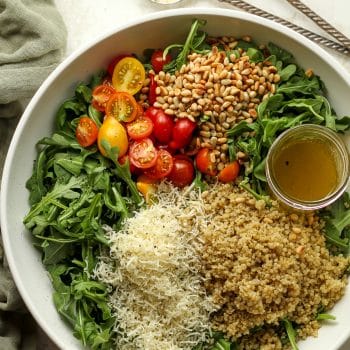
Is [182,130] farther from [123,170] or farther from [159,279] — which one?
[159,279]

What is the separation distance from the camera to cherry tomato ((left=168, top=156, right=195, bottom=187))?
6.02ft

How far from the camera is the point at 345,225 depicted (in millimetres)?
1813

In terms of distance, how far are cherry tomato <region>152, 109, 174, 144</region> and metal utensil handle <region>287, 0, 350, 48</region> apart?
1.72ft

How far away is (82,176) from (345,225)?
703 mm

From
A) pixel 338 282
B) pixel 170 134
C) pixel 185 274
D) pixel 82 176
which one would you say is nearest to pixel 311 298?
pixel 338 282

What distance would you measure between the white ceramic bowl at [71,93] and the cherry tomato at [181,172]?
0.34m

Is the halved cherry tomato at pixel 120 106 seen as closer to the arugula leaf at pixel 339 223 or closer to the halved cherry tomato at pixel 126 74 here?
the halved cherry tomato at pixel 126 74

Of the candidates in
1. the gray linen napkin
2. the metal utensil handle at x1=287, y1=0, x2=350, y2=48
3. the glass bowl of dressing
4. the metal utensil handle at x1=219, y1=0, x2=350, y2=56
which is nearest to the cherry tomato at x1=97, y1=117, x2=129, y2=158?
the gray linen napkin

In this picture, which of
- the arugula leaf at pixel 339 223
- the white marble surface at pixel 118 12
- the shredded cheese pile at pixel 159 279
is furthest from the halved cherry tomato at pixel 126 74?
the arugula leaf at pixel 339 223

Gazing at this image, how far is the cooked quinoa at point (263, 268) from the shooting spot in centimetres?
173

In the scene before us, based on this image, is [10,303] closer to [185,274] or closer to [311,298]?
[185,274]

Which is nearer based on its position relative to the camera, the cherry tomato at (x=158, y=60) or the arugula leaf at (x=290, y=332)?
the arugula leaf at (x=290, y=332)

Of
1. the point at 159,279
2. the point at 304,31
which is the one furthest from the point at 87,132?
the point at 304,31

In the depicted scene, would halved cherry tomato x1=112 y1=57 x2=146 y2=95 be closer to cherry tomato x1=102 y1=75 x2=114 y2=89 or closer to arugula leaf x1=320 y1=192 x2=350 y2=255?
cherry tomato x1=102 y1=75 x2=114 y2=89
